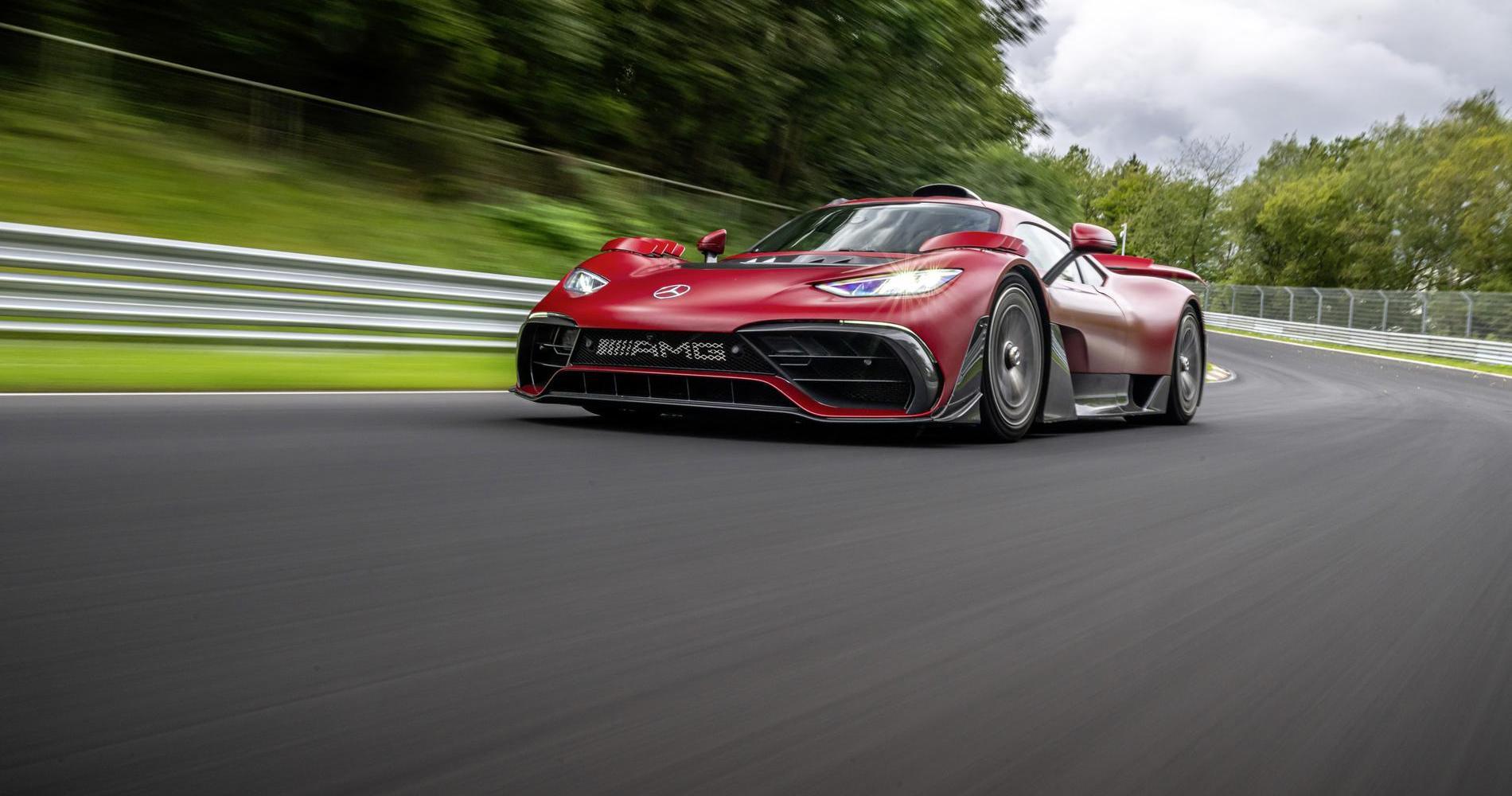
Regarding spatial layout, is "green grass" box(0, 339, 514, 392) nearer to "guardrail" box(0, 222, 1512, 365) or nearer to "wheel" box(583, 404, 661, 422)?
"guardrail" box(0, 222, 1512, 365)

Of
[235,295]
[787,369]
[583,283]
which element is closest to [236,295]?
[235,295]

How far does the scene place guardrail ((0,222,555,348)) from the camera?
22.9 ft

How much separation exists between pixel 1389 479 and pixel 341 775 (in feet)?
16.4

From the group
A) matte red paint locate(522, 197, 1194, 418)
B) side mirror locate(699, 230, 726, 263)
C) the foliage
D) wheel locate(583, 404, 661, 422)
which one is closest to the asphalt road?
matte red paint locate(522, 197, 1194, 418)

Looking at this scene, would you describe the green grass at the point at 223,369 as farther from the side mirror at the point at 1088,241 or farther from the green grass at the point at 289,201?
the side mirror at the point at 1088,241

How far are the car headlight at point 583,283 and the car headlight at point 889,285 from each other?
102 centimetres

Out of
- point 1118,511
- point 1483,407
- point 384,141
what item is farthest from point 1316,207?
point 1118,511

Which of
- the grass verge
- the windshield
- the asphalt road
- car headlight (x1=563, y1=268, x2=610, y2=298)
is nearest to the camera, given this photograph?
the asphalt road

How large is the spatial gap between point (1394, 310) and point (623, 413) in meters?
42.8

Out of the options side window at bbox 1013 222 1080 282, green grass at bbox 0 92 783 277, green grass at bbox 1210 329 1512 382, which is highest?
green grass at bbox 0 92 783 277

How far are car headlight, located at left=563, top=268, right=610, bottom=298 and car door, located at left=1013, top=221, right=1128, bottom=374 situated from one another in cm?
196

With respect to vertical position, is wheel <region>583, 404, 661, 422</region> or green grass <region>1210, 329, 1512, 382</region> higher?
wheel <region>583, 404, 661, 422</region>

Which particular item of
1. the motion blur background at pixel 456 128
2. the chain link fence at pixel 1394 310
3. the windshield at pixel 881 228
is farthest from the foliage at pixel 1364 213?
the windshield at pixel 881 228

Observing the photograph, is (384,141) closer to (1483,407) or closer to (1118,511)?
(1118,511)
